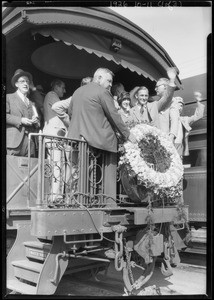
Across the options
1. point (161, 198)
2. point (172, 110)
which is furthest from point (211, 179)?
point (172, 110)

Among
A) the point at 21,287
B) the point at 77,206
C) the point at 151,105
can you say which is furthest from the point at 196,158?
the point at 21,287

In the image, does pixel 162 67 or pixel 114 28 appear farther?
pixel 162 67

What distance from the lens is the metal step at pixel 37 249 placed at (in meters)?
4.27

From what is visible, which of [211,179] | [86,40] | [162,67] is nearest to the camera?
[211,179]

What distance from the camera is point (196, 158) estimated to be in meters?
6.60

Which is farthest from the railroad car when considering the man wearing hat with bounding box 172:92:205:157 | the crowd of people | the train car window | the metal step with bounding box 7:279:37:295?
the train car window

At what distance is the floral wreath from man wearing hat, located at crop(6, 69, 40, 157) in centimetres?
143

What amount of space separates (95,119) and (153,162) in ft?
3.25

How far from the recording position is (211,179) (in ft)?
13.1

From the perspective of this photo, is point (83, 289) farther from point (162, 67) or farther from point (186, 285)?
point (162, 67)

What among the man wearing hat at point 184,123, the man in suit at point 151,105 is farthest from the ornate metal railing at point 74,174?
the man wearing hat at point 184,123

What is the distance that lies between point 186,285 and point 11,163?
297cm

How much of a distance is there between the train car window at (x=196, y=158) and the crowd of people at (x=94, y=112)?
288 millimetres

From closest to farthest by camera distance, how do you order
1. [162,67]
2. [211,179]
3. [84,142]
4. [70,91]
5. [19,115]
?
1. [211,179]
2. [84,142]
3. [19,115]
4. [162,67]
5. [70,91]
